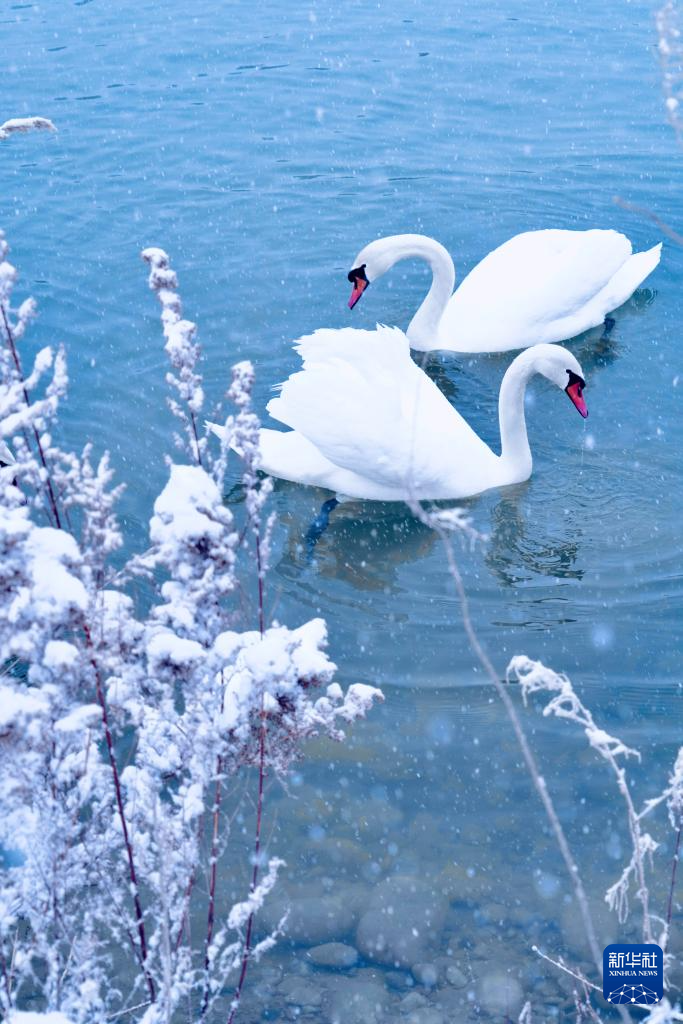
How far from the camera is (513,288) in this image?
887 cm

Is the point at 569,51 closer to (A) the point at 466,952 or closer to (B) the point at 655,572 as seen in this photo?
(B) the point at 655,572

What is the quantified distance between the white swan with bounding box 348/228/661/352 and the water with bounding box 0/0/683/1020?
0.87ft

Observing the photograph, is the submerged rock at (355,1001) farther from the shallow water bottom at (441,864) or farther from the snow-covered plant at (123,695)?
the snow-covered plant at (123,695)

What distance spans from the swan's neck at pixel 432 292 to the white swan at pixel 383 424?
5.58ft

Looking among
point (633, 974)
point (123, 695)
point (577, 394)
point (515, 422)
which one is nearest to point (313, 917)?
point (633, 974)

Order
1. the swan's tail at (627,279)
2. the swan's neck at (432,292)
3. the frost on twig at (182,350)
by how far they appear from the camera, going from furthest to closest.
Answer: the swan's tail at (627,279) < the swan's neck at (432,292) < the frost on twig at (182,350)

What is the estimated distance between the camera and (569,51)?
15.2m

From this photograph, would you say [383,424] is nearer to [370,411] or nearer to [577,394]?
[370,411]

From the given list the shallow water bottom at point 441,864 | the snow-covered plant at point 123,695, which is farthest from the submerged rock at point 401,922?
the snow-covered plant at point 123,695

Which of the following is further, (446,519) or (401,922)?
(401,922)

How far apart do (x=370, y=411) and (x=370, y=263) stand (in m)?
2.29

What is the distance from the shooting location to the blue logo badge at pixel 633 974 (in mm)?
4031

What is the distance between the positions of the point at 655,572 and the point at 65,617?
14.6 ft

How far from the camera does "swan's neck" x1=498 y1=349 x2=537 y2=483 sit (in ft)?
24.0
